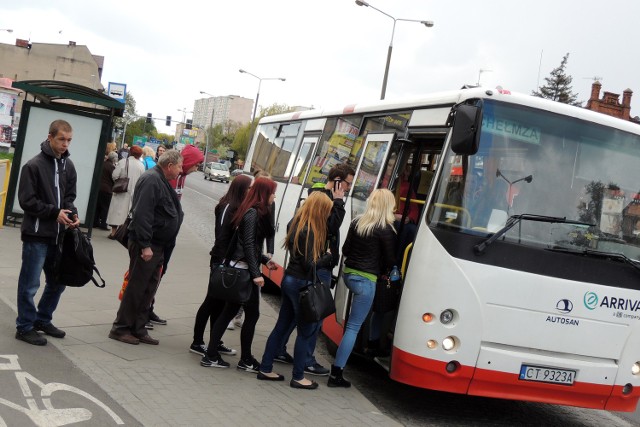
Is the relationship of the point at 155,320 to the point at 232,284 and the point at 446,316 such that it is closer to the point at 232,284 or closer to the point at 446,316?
the point at 232,284

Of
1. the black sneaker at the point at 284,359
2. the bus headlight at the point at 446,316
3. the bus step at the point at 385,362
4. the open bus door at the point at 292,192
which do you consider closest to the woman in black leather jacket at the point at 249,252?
the black sneaker at the point at 284,359

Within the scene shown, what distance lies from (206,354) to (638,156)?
14.1ft

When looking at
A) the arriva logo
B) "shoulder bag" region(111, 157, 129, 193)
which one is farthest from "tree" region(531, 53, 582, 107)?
the arriva logo

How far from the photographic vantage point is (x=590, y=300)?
6.27m

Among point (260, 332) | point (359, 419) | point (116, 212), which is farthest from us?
point (116, 212)

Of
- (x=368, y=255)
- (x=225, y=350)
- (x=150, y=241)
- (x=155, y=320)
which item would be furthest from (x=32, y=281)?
(x=368, y=255)

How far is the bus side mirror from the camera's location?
597 cm

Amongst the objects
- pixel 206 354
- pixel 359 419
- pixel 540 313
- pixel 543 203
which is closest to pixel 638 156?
pixel 543 203

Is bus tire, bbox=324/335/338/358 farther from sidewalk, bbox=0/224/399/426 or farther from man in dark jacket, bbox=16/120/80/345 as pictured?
man in dark jacket, bbox=16/120/80/345

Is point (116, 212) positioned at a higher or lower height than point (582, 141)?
lower

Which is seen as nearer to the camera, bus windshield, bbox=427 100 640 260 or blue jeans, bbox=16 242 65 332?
bus windshield, bbox=427 100 640 260

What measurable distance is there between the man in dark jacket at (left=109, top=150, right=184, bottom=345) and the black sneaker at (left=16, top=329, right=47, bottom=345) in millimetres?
815

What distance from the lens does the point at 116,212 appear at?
47.3ft

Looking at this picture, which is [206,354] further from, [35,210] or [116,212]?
[116,212]
